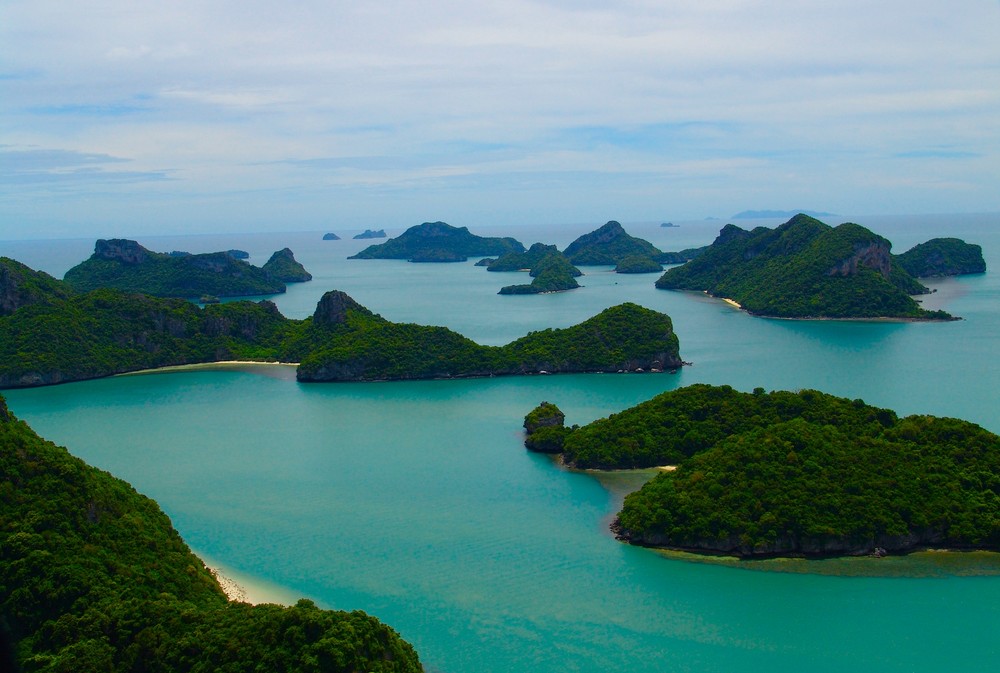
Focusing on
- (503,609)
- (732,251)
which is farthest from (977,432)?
(732,251)

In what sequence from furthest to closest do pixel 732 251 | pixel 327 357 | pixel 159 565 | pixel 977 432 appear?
pixel 732 251 → pixel 327 357 → pixel 977 432 → pixel 159 565

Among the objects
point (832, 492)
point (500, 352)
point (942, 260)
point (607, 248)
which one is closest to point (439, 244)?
point (607, 248)

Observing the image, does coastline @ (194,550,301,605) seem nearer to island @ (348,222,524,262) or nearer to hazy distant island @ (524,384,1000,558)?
hazy distant island @ (524,384,1000,558)

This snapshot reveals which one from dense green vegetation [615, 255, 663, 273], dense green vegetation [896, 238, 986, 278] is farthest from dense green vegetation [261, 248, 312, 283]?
dense green vegetation [896, 238, 986, 278]

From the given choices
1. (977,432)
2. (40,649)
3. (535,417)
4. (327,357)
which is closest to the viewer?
(40,649)

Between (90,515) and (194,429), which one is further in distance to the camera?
(194,429)

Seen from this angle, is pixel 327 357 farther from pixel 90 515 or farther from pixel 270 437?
pixel 90 515

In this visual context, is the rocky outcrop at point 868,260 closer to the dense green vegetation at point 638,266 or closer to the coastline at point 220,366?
the coastline at point 220,366
